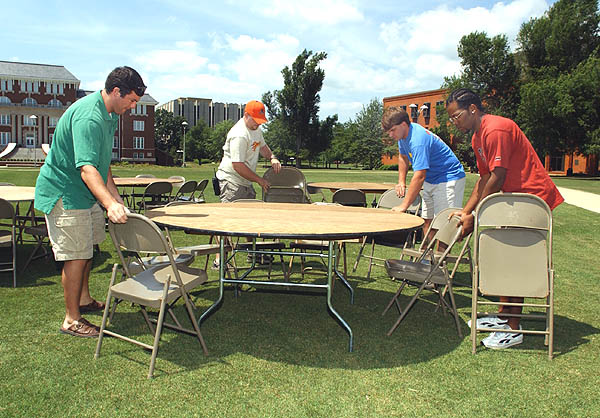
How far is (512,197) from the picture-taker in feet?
10.9

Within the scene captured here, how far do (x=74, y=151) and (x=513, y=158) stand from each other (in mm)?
3037

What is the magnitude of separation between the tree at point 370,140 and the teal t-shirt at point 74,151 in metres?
59.2

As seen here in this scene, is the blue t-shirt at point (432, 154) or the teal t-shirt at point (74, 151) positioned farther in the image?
the blue t-shirt at point (432, 154)

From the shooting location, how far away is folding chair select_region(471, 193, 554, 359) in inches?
131

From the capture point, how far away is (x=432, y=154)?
15.4ft

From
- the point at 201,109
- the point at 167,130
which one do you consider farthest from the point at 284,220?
the point at 201,109

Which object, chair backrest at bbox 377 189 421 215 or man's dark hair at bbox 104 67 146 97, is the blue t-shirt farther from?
man's dark hair at bbox 104 67 146 97

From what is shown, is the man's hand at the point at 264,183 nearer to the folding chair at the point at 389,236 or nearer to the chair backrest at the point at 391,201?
the folding chair at the point at 389,236

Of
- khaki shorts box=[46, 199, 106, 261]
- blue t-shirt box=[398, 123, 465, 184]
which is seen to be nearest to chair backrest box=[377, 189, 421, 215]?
blue t-shirt box=[398, 123, 465, 184]

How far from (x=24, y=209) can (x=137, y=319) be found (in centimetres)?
850

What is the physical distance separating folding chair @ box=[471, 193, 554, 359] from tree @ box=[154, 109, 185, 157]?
8498 centimetres

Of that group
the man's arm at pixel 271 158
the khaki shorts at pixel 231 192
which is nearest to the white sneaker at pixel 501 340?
the man's arm at pixel 271 158

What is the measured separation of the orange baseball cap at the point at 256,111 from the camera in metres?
5.19

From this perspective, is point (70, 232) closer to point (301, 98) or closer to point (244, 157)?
point (244, 157)
